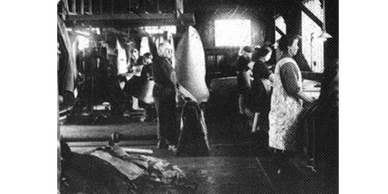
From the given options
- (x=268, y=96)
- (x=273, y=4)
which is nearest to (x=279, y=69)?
(x=268, y=96)

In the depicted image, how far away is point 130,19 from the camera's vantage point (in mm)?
3771

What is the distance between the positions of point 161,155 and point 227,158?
0.64 metres

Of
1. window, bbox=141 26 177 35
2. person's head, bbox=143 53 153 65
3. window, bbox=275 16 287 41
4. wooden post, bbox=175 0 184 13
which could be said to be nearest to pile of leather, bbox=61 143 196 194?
person's head, bbox=143 53 153 65

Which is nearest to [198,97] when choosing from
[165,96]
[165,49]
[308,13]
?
[165,96]

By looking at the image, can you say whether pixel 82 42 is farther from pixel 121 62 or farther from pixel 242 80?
pixel 242 80

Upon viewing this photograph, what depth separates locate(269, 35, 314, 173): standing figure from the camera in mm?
3688

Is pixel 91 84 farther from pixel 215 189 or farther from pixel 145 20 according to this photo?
pixel 215 189

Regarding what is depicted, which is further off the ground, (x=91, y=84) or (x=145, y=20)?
(x=145, y=20)

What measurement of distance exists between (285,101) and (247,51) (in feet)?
2.02

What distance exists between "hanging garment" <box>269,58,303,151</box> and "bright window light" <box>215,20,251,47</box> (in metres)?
0.48

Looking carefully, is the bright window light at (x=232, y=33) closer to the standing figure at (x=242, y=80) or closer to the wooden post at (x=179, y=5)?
the standing figure at (x=242, y=80)

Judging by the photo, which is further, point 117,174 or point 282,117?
point 282,117

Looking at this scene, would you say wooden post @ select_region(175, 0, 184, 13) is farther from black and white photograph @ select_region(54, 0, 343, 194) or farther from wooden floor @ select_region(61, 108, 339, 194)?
wooden floor @ select_region(61, 108, 339, 194)
